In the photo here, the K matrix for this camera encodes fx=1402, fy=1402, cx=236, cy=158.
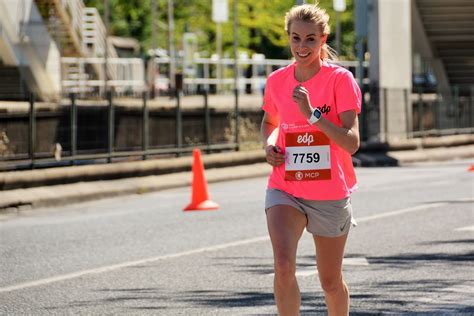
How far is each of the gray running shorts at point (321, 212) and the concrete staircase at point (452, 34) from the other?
3653 cm

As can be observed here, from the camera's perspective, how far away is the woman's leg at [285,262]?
6719mm

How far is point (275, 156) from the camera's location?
6941 millimetres

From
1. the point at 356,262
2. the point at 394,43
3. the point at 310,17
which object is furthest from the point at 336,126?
the point at 394,43

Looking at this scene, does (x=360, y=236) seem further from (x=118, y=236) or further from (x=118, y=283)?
(x=118, y=283)

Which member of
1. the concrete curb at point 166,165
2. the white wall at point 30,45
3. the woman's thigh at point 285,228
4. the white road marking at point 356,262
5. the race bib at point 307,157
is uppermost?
the white wall at point 30,45

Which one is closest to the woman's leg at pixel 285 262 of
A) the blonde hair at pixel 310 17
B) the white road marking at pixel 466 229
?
the blonde hair at pixel 310 17

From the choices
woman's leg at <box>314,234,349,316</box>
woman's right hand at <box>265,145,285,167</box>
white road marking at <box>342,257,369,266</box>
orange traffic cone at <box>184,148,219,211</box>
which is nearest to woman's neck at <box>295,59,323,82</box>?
woman's right hand at <box>265,145,285,167</box>

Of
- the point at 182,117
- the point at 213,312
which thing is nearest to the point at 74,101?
the point at 182,117

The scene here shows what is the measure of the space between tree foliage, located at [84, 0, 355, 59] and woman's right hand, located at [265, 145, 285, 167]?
60.0 meters

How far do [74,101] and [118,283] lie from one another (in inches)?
418

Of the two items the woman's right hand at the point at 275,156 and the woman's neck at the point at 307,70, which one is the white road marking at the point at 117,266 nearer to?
the woman's right hand at the point at 275,156

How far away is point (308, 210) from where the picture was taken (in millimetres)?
6969

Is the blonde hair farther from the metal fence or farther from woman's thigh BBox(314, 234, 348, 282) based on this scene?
the metal fence

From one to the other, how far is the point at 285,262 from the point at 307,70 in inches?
39.7
